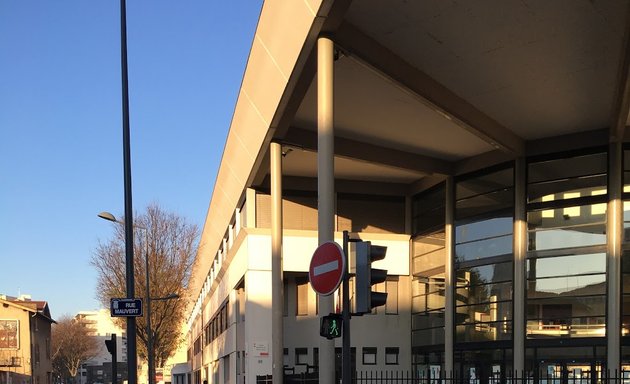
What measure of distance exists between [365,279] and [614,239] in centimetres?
1627

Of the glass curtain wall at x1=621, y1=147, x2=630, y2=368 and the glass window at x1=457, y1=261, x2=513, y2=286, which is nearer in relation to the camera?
the glass curtain wall at x1=621, y1=147, x2=630, y2=368

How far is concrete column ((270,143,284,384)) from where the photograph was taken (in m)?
19.7

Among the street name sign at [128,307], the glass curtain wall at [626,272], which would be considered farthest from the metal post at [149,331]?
the glass curtain wall at [626,272]

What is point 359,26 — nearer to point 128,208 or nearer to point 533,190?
point 128,208

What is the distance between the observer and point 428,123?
69.0 feet

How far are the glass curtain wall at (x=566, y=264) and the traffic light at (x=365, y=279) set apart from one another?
1586 cm

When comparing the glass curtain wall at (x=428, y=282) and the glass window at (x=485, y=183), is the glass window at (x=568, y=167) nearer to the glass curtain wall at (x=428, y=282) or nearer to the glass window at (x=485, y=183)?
the glass window at (x=485, y=183)

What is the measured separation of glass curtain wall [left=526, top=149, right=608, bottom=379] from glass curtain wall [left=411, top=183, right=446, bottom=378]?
4.32 meters

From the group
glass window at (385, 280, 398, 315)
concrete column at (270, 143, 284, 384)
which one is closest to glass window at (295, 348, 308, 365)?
glass window at (385, 280, 398, 315)

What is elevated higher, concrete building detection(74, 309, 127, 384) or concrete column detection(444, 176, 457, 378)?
concrete column detection(444, 176, 457, 378)

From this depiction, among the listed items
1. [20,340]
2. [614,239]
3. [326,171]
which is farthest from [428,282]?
[20,340]

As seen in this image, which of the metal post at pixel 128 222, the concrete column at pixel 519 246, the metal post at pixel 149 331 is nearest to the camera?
the metal post at pixel 128 222

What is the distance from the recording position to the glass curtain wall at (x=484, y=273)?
23297mm

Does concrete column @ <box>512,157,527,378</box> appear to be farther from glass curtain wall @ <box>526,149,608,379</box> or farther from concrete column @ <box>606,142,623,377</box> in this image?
concrete column @ <box>606,142,623,377</box>
